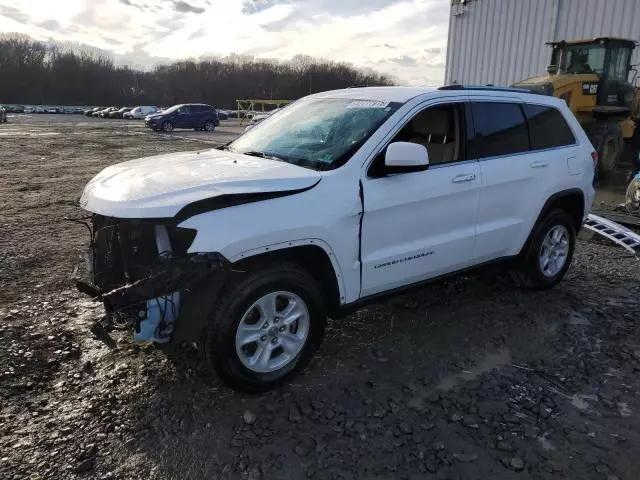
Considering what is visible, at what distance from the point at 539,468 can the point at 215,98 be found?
321 feet

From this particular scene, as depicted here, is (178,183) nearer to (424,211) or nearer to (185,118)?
(424,211)

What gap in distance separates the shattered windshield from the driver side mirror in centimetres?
25

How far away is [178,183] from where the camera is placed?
3.05m

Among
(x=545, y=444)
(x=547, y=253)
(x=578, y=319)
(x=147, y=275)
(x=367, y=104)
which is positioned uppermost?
(x=367, y=104)

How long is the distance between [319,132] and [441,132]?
1.02 metres

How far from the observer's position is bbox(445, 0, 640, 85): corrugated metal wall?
1596cm

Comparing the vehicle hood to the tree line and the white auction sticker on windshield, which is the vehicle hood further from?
the tree line

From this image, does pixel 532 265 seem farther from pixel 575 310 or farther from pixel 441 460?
pixel 441 460

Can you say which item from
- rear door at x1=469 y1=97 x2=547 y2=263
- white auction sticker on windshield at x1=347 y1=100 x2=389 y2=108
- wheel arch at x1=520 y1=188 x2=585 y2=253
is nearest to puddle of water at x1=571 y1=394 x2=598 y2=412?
rear door at x1=469 y1=97 x2=547 y2=263

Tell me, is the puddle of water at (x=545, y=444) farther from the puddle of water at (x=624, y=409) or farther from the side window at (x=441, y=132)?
the side window at (x=441, y=132)

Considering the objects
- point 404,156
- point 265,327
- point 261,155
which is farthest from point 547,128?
point 265,327

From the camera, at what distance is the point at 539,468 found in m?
2.62

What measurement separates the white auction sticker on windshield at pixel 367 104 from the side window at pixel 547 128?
1.56 m

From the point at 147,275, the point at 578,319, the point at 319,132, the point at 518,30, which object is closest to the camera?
the point at 147,275
